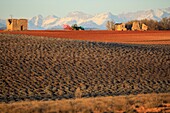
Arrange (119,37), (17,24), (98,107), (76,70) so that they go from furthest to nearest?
(17,24) < (119,37) < (76,70) < (98,107)

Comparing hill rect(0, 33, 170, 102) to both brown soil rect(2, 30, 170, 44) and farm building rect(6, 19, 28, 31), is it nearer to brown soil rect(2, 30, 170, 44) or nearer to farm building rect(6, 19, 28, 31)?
brown soil rect(2, 30, 170, 44)

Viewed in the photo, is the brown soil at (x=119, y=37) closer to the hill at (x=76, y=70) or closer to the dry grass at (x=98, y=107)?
the hill at (x=76, y=70)

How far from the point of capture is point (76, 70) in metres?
24.3

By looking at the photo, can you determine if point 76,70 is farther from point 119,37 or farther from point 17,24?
point 17,24

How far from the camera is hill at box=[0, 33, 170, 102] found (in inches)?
754

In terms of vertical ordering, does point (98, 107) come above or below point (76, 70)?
above

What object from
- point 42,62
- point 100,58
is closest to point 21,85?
point 42,62

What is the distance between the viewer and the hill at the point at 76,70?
754 inches

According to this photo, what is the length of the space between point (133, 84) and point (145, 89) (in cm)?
153

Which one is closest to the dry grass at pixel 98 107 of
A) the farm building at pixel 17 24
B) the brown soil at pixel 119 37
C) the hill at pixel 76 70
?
the hill at pixel 76 70

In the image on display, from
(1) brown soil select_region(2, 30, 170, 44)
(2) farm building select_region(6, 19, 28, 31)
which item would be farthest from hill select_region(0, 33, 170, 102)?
(2) farm building select_region(6, 19, 28, 31)

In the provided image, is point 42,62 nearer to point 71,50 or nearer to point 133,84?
point 71,50

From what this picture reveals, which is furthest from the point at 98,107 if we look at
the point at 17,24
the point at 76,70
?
the point at 17,24

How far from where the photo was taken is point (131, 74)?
947 inches
